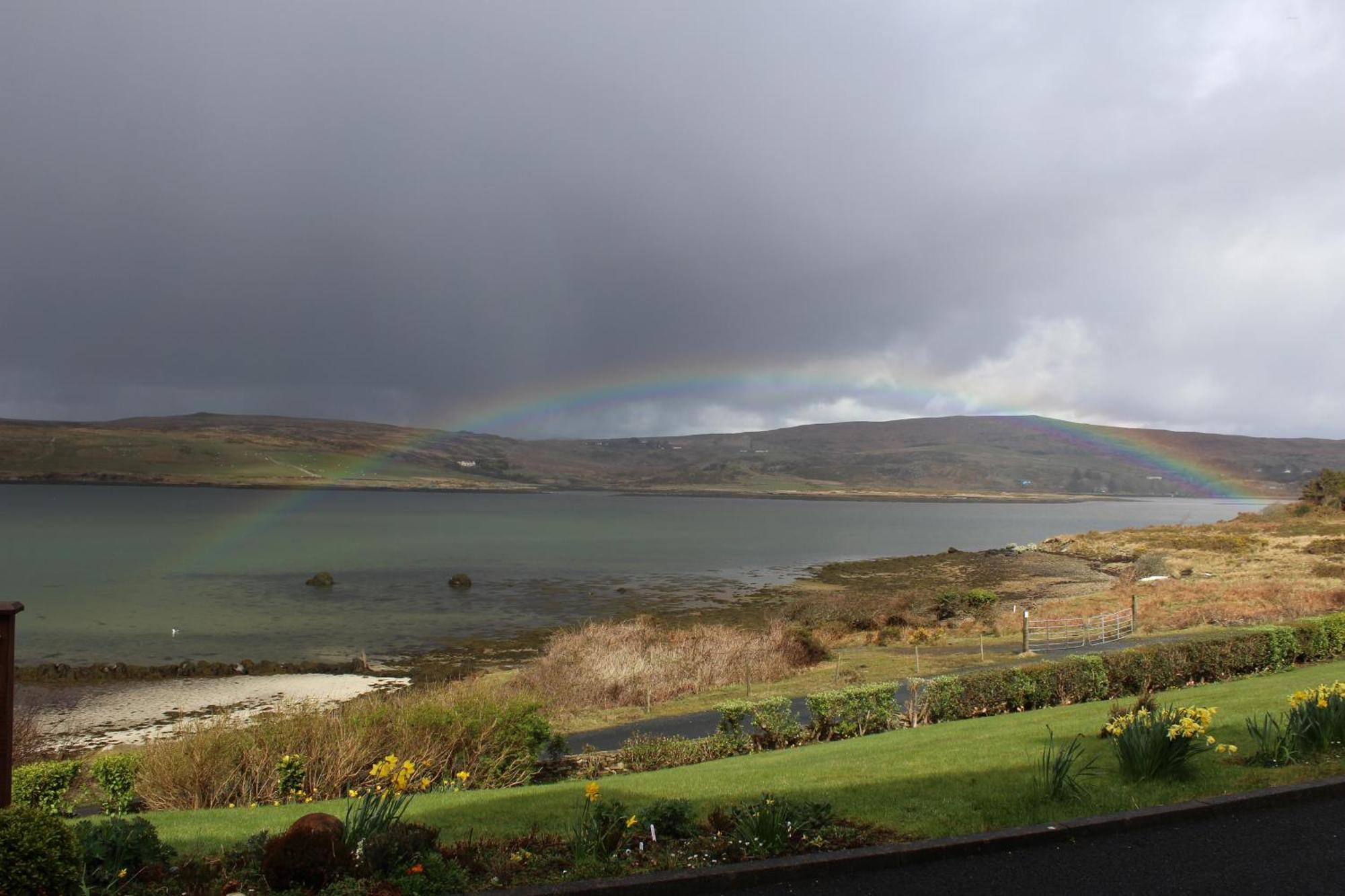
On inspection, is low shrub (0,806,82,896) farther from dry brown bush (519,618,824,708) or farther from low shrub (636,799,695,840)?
dry brown bush (519,618,824,708)

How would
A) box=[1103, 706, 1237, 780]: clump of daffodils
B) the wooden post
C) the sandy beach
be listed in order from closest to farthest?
the wooden post → box=[1103, 706, 1237, 780]: clump of daffodils → the sandy beach

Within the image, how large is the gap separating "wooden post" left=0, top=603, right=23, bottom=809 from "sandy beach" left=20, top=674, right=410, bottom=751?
16849mm

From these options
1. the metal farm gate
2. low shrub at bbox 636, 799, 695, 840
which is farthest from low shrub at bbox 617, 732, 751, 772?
the metal farm gate

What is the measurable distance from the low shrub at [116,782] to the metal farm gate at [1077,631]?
23.3 meters

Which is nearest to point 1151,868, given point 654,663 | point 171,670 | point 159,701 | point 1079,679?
point 1079,679

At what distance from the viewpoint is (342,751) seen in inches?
515

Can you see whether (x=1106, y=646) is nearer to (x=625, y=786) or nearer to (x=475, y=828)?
(x=625, y=786)

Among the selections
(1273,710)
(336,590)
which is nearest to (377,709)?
(1273,710)

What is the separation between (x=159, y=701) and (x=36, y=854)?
25685 mm

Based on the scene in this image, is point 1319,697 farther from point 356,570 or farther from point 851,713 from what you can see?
point 356,570

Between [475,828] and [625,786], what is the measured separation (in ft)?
10.5

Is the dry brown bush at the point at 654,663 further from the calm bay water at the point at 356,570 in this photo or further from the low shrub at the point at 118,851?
the low shrub at the point at 118,851

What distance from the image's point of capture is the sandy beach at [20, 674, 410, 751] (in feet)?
78.0

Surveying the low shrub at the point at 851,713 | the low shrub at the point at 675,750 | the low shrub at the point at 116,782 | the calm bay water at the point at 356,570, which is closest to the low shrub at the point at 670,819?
the low shrub at the point at 675,750
